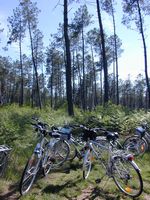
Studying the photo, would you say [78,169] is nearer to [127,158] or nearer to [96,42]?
[127,158]

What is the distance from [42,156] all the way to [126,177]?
177 cm

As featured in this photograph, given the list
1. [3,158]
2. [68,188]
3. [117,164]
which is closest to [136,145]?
[117,164]

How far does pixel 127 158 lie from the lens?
6531 mm

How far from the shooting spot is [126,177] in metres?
6.64

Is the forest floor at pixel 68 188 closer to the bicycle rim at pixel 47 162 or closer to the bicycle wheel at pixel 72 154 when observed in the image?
the bicycle rim at pixel 47 162

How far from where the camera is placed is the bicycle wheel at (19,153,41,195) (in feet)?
20.2

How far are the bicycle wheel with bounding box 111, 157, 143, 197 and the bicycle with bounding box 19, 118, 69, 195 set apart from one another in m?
1.44

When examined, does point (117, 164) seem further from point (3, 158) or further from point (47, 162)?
point (3, 158)

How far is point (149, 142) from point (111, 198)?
487 cm

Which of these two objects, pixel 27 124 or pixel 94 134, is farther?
pixel 27 124

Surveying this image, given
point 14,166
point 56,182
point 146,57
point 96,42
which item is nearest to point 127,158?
point 56,182

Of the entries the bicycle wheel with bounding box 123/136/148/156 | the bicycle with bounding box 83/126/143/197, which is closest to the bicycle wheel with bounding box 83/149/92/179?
the bicycle with bounding box 83/126/143/197

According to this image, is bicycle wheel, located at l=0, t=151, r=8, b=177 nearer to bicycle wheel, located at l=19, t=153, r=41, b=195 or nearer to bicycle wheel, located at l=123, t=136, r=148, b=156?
bicycle wheel, located at l=19, t=153, r=41, b=195

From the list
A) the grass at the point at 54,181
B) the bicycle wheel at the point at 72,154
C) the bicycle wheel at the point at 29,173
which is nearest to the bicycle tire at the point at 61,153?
the grass at the point at 54,181
